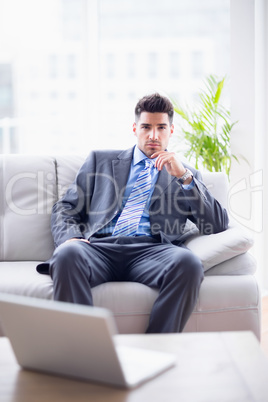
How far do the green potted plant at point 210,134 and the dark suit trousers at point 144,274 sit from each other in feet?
3.83

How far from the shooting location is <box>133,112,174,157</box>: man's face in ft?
8.59

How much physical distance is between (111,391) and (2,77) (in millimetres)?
3360

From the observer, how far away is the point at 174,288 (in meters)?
2.10

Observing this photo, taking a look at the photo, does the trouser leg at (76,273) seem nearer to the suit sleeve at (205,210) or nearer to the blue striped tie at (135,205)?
the blue striped tie at (135,205)

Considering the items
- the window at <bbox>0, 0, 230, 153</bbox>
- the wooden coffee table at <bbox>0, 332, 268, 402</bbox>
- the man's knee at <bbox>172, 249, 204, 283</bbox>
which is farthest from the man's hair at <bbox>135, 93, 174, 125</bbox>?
the wooden coffee table at <bbox>0, 332, 268, 402</bbox>

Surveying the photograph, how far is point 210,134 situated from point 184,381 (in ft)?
8.26

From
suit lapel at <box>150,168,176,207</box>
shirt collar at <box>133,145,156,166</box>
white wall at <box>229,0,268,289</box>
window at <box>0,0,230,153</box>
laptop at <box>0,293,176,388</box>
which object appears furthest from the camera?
window at <box>0,0,230,153</box>

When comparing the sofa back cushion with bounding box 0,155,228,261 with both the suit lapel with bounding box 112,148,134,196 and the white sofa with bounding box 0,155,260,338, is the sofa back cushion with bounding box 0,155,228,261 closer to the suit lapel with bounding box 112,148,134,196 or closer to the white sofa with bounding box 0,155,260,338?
the white sofa with bounding box 0,155,260,338

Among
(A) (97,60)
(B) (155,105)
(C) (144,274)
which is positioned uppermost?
(A) (97,60)

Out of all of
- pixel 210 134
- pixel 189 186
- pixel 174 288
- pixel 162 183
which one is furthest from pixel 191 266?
pixel 210 134

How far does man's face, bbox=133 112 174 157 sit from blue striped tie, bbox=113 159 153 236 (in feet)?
0.26

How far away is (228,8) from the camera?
12.0ft

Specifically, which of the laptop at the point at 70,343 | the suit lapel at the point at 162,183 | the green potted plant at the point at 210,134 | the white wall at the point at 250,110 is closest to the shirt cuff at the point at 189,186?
the suit lapel at the point at 162,183

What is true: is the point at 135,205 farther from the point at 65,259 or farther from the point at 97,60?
the point at 97,60
